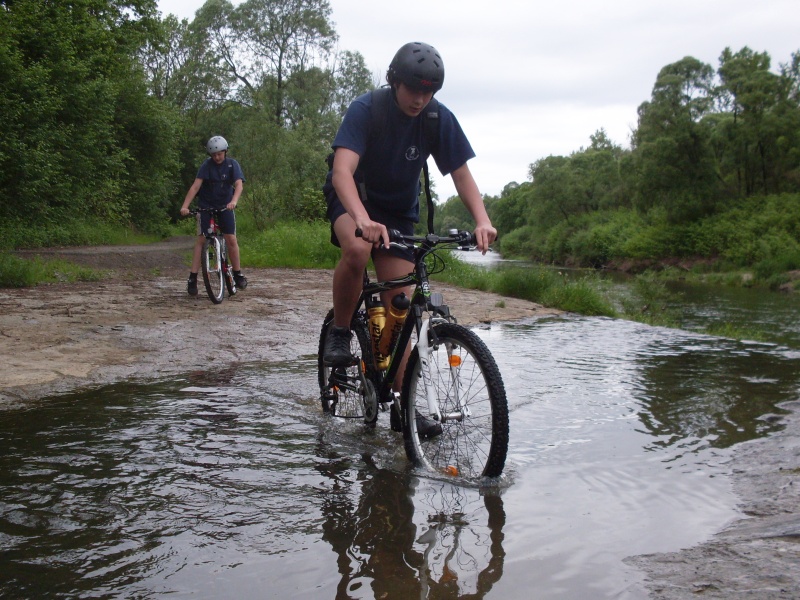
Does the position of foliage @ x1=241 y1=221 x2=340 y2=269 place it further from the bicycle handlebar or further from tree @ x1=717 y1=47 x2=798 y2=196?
tree @ x1=717 y1=47 x2=798 y2=196

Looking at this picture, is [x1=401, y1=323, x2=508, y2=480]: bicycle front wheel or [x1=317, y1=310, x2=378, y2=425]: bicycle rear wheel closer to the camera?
[x1=401, y1=323, x2=508, y2=480]: bicycle front wheel

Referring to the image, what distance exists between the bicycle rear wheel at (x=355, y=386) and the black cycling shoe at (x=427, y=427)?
1.87ft

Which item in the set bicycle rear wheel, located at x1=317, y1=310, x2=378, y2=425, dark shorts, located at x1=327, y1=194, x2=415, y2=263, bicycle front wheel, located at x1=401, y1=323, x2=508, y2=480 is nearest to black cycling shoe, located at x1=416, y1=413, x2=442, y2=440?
bicycle front wheel, located at x1=401, y1=323, x2=508, y2=480

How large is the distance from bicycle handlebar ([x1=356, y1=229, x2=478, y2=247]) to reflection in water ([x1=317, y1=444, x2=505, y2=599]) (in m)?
1.06

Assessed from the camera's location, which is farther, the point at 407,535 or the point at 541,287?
the point at 541,287

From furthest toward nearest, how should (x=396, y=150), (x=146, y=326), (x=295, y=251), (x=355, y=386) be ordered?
(x=295, y=251) → (x=146, y=326) → (x=355, y=386) → (x=396, y=150)

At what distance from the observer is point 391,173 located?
4.00m

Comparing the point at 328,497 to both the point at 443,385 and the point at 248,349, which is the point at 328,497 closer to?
the point at 443,385

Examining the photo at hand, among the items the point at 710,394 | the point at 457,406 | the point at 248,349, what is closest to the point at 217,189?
the point at 248,349

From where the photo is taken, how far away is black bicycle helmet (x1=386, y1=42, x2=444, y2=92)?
358 cm

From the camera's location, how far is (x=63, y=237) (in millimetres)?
22875

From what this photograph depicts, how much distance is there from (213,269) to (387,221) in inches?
242

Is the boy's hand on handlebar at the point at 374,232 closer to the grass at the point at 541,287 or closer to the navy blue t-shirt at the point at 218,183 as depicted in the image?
the navy blue t-shirt at the point at 218,183

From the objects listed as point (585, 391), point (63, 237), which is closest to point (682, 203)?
point (63, 237)
